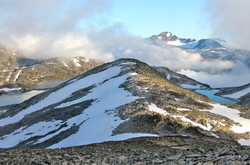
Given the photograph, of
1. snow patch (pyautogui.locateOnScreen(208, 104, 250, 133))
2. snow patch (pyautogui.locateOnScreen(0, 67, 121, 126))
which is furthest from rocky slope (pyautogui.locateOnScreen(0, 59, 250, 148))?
snow patch (pyautogui.locateOnScreen(0, 67, 121, 126))

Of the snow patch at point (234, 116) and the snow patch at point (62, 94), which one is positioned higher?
the snow patch at point (62, 94)

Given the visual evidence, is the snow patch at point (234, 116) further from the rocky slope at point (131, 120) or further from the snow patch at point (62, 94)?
the snow patch at point (62, 94)

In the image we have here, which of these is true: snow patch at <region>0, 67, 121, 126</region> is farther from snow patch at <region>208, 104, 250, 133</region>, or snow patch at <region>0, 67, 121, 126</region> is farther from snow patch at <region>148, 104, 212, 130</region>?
snow patch at <region>148, 104, 212, 130</region>

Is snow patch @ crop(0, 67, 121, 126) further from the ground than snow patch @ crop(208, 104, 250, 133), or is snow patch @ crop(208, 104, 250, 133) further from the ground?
snow patch @ crop(0, 67, 121, 126)

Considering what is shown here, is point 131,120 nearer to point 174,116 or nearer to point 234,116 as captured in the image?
point 174,116

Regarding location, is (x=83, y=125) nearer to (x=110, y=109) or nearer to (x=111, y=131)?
(x=110, y=109)

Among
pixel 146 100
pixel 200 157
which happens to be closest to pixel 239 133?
pixel 146 100

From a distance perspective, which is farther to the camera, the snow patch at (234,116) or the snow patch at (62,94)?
the snow patch at (62,94)

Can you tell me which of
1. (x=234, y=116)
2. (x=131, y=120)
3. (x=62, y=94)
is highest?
(x=62, y=94)

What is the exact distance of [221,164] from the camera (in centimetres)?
1326

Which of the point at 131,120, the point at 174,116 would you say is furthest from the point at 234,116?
the point at 131,120

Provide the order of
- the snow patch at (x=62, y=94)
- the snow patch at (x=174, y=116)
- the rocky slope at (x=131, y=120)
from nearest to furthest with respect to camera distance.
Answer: the rocky slope at (x=131, y=120) < the snow patch at (x=174, y=116) < the snow patch at (x=62, y=94)

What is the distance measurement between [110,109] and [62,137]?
10.5 meters

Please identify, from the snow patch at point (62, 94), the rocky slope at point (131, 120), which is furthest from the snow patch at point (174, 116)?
the snow patch at point (62, 94)
